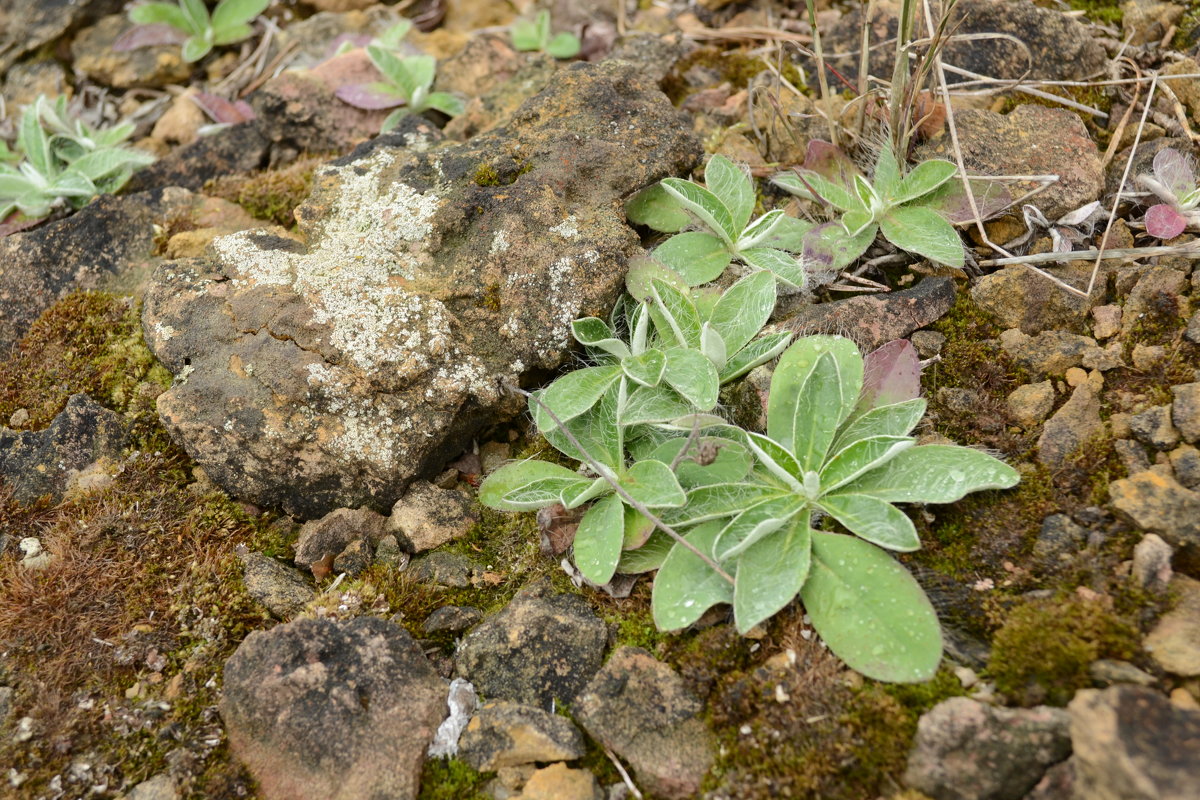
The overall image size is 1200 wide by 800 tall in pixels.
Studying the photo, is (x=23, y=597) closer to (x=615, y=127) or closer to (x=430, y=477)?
(x=430, y=477)

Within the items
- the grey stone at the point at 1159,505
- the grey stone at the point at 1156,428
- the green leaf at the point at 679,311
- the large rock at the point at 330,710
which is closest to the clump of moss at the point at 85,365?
the large rock at the point at 330,710

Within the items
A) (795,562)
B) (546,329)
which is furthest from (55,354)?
(795,562)

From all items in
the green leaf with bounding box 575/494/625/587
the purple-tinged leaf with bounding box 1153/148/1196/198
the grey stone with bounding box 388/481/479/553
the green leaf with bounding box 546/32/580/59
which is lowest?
the grey stone with bounding box 388/481/479/553

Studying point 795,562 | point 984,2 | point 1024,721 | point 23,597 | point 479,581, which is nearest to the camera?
point 1024,721

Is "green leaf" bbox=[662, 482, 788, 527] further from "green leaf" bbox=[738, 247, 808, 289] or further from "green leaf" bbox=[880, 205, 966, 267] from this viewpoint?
"green leaf" bbox=[880, 205, 966, 267]

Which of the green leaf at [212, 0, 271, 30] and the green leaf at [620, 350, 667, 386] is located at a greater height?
the green leaf at [212, 0, 271, 30]

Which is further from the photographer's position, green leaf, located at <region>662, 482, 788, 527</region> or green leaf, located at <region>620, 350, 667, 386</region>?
green leaf, located at <region>620, 350, 667, 386</region>

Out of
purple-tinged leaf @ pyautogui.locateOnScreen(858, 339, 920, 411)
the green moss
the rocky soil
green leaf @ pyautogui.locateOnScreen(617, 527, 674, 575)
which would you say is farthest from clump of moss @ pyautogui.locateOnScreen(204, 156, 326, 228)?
purple-tinged leaf @ pyautogui.locateOnScreen(858, 339, 920, 411)
